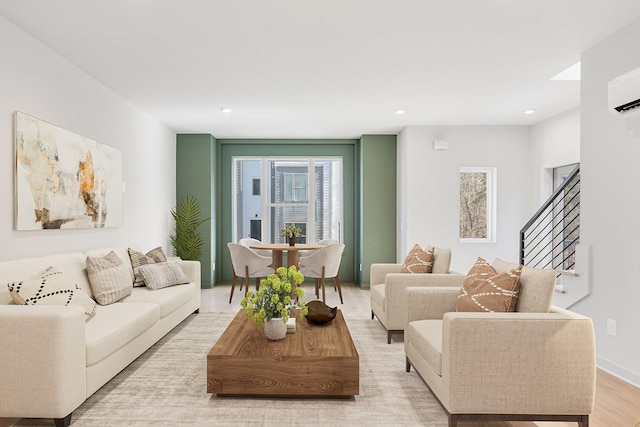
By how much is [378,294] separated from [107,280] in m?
2.51

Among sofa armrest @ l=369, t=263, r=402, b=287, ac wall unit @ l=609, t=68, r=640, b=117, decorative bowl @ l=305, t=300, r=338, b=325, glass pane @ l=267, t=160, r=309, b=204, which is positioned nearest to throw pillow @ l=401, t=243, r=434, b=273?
sofa armrest @ l=369, t=263, r=402, b=287

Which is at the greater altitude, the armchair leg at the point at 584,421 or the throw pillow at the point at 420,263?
the throw pillow at the point at 420,263

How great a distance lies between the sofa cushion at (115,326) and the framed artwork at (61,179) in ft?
2.96

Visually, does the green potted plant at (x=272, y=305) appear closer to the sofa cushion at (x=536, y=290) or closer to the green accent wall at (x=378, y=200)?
the sofa cushion at (x=536, y=290)

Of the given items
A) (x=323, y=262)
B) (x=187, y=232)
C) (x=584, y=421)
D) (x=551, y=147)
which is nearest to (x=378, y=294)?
(x=323, y=262)

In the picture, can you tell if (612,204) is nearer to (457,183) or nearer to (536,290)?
(536,290)

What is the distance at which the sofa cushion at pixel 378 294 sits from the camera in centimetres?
434

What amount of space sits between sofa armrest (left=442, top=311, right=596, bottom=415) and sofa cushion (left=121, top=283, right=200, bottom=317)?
2617 mm

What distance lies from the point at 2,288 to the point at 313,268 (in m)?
3.80

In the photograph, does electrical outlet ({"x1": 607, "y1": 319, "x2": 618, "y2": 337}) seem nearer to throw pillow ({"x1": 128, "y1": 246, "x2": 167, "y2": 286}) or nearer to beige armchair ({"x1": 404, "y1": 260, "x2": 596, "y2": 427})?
beige armchair ({"x1": 404, "y1": 260, "x2": 596, "y2": 427})

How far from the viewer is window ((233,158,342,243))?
25.8 feet

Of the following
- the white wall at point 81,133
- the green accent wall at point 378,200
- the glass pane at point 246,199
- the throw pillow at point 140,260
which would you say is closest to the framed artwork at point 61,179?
the white wall at point 81,133

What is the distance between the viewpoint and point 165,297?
407 centimetres

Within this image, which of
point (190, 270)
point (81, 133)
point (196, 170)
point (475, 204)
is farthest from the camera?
point (196, 170)
